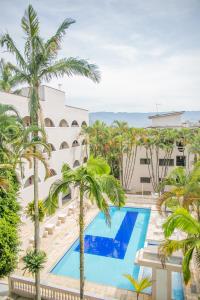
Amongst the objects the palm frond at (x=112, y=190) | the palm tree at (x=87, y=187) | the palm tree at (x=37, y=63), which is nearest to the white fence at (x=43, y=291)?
the palm tree at (x=37, y=63)

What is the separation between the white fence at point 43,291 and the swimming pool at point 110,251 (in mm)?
2707

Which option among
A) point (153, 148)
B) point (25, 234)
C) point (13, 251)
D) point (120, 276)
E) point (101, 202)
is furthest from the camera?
point (153, 148)

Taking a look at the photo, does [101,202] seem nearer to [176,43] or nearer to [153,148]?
[176,43]

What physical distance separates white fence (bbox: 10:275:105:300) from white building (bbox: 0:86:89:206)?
750 centimetres

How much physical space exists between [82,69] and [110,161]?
1054 inches

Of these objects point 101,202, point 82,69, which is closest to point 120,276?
point 101,202

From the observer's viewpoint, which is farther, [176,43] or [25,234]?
[25,234]

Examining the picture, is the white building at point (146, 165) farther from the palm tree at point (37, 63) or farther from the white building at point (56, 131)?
the palm tree at point (37, 63)

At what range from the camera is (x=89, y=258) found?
54.3ft

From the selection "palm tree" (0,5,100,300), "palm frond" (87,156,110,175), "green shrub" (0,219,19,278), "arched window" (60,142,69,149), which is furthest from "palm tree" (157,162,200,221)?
"arched window" (60,142,69,149)

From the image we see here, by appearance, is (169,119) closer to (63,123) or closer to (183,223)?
(63,123)

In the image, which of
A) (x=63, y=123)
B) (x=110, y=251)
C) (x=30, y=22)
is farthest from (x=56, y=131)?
(x=30, y=22)

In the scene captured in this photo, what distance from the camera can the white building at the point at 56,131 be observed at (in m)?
19.3

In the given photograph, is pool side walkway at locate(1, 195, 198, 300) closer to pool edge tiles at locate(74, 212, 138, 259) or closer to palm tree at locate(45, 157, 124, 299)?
pool edge tiles at locate(74, 212, 138, 259)
